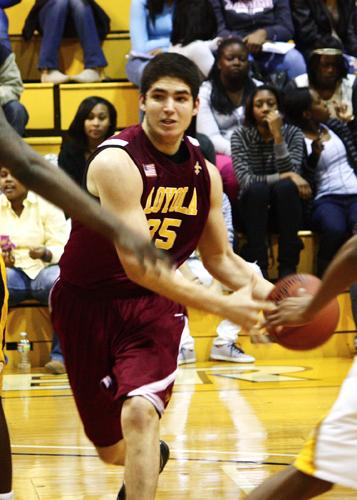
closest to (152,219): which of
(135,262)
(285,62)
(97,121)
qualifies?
(135,262)

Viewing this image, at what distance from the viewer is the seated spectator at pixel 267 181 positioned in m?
8.45

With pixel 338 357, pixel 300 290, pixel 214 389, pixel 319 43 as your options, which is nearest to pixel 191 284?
pixel 300 290

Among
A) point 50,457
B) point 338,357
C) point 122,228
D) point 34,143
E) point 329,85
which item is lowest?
point 338,357

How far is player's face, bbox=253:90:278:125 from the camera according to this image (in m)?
8.59

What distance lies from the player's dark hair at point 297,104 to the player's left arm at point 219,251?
4.95m

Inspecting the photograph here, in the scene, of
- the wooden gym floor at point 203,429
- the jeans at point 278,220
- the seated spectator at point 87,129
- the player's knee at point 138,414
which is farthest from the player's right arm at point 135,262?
the seated spectator at point 87,129

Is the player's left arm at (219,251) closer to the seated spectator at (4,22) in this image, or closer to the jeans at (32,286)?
the jeans at (32,286)

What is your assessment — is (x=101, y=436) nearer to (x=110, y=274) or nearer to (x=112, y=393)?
(x=112, y=393)

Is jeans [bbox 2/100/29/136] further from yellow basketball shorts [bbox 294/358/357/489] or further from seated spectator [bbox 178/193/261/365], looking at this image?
yellow basketball shorts [bbox 294/358/357/489]

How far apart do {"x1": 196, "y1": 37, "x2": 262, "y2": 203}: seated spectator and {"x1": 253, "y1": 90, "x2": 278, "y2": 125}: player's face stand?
0.41 metres

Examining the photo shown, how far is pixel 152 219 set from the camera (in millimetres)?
4168

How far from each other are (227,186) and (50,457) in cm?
400

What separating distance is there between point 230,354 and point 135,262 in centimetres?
448

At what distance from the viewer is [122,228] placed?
2.35 meters
